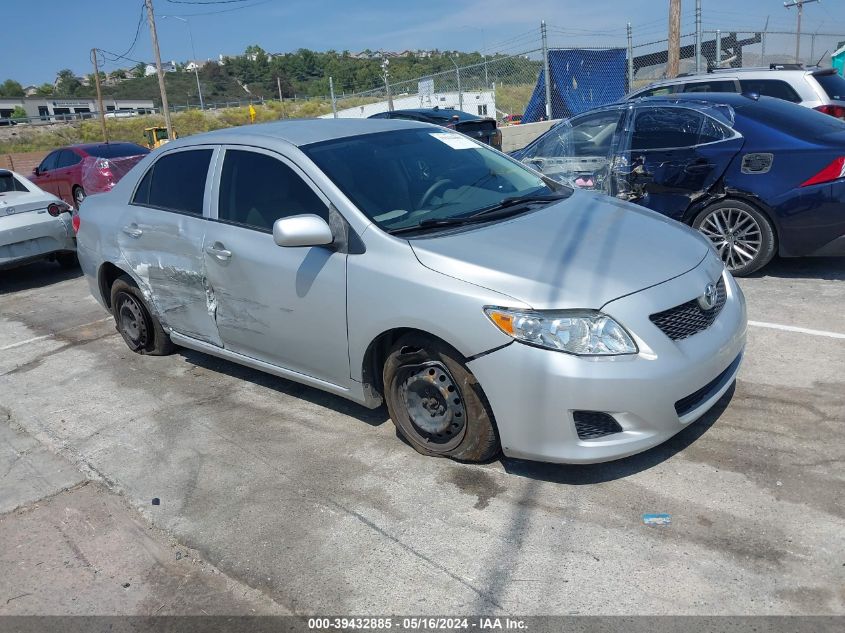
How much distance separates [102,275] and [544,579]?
459cm

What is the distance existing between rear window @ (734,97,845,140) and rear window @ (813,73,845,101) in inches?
150

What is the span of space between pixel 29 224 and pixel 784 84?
989cm

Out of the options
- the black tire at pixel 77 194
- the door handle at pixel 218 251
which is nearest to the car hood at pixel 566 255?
the door handle at pixel 218 251

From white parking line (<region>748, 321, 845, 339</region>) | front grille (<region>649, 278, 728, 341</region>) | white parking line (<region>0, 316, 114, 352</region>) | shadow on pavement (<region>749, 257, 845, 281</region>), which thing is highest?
front grille (<region>649, 278, 728, 341</region>)

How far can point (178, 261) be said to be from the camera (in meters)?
4.89

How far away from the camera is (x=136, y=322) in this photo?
5805mm

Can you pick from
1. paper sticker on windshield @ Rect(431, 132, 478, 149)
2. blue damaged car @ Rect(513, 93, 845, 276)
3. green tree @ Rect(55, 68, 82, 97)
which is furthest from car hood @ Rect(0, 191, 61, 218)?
green tree @ Rect(55, 68, 82, 97)

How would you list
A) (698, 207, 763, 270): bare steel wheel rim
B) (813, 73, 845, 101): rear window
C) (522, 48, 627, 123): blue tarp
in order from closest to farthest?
(698, 207, 763, 270): bare steel wheel rim → (813, 73, 845, 101): rear window → (522, 48, 627, 123): blue tarp

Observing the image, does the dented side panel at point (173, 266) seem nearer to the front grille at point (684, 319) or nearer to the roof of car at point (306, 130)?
the roof of car at point (306, 130)

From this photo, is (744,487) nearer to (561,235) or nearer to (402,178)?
(561,235)

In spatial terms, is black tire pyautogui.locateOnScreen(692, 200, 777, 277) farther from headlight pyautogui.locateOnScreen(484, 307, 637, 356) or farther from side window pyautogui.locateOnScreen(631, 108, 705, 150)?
headlight pyautogui.locateOnScreen(484, 307, 637, 356)

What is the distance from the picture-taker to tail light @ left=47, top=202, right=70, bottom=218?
9023 millimetres

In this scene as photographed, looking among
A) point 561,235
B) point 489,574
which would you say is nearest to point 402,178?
point 561,235

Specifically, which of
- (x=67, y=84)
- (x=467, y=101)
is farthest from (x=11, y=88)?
(x=467, y=101)
